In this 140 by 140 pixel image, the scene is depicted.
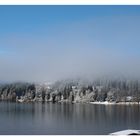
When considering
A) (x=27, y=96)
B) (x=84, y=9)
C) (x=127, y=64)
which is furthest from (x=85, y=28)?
(x=27, y=96)

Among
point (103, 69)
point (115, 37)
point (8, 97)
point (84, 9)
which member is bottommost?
A: point (8, 97)

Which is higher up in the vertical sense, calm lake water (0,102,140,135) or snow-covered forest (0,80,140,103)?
snow-covered forest (0,80,140,103)

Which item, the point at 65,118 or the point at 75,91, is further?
the point at 65,118

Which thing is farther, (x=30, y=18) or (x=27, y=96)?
(x=27, y=96)

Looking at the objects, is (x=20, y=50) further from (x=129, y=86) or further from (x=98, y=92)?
(x=129, y=86)

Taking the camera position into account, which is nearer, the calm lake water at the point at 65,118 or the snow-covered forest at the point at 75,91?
the calm lake water at the point at 65,118

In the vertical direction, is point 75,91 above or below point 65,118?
above

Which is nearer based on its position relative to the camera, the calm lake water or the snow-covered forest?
the calm lake water

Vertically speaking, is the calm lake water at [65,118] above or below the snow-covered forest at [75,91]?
below
